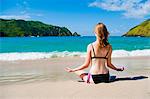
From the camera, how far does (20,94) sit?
4766mm

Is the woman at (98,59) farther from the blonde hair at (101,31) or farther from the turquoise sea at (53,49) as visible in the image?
the turquoise sea at (53,49)

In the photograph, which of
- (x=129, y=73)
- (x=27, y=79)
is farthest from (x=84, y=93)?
(x=129, y=73)

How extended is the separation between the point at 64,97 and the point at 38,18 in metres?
25.7

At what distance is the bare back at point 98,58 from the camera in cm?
536

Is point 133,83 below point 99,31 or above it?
below

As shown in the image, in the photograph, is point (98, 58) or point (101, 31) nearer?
point (101, 31)

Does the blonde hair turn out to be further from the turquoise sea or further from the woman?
the turquoise sea

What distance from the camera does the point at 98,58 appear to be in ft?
17.7

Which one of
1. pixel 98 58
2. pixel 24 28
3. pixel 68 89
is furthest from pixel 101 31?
pixel 24 28

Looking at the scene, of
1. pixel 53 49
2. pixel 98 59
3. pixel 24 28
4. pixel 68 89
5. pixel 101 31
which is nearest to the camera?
pixel 68 89

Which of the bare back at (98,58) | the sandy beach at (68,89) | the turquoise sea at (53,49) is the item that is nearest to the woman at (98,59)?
the bare back at (98,58)

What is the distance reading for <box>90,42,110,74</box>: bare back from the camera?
536cm

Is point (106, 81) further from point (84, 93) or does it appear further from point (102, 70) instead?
point (84, 93)

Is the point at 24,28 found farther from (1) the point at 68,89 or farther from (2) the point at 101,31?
(1) the point at 68,89
